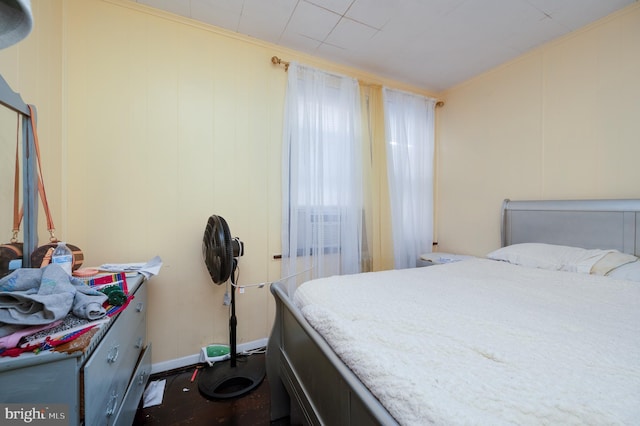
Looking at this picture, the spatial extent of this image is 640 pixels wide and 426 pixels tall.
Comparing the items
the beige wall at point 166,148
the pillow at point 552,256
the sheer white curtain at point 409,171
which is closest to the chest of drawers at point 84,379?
the beige wall at point 166,148

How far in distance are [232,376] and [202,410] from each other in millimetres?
288

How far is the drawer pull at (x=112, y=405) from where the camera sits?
36.7 inches

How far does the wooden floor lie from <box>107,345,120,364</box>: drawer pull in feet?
2.67

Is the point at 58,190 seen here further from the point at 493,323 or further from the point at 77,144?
the point at 493,323

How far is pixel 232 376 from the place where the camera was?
1.83 m

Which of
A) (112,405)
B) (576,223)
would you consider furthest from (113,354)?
(576,223)

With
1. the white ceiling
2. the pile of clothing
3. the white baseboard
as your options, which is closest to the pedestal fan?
the white baseboard

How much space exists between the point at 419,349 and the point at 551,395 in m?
0.31

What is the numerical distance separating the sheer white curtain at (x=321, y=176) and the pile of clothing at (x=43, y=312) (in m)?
1.47

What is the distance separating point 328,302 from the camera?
3.88 ft

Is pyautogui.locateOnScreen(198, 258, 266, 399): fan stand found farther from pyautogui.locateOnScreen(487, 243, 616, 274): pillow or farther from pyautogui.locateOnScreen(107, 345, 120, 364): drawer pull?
pyautogui.locateOnScreen(487, 243, 616, 274): pillow

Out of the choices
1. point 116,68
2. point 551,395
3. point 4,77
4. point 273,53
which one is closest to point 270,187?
point 273,53

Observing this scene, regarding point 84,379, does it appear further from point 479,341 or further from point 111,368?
point 479,341

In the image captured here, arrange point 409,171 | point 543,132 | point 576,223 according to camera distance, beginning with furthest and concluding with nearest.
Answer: point 409,171 → point 543,132 → point 576,223
